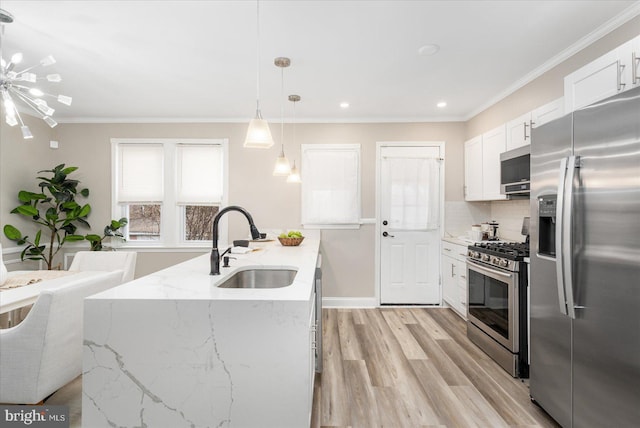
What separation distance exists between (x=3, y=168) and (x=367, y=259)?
4.59 m

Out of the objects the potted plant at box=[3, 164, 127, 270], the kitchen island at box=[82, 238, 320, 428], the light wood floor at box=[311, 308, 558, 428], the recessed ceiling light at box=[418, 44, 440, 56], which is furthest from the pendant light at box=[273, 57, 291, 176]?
the potted plant at box=[3, 164, 127, 270]

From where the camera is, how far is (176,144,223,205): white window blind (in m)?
4.59

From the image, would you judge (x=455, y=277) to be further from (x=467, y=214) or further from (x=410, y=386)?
(x=410, y=386)

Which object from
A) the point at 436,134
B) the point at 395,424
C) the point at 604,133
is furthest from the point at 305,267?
the point at 436,134

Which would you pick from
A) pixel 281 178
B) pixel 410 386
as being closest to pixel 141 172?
pixel 281 178

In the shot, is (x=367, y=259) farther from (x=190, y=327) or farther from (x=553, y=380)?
(x=190, y=327)

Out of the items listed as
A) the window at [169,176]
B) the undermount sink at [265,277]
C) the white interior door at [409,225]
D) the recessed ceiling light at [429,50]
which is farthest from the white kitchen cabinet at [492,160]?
the window at [169,176]

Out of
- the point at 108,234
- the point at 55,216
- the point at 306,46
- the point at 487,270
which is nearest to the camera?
the point at 306,46

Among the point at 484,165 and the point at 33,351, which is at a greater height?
the point at 484,165

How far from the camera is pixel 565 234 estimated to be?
5.64 ft

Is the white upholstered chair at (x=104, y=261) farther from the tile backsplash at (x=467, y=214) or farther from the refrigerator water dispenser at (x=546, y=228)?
the tile backsplash at (x=467, y=214)

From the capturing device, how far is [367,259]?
451cm

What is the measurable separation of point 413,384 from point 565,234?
1.50 meters

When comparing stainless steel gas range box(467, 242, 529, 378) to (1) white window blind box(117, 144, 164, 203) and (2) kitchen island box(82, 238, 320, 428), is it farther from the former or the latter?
(1) white window blind box(117, 144, 164, 203)
